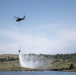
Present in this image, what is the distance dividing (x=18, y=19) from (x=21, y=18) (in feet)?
3.62

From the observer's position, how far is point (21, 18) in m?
82.5

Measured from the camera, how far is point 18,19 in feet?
269
